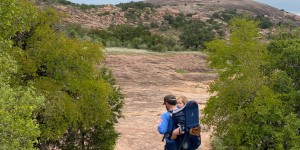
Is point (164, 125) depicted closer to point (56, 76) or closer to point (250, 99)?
point (56, 76)

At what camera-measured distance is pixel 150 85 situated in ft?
157

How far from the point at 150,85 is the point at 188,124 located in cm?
4103

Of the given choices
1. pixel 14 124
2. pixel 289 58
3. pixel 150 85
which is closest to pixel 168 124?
pixel 14 124

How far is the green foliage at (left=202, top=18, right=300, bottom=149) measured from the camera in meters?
18.5

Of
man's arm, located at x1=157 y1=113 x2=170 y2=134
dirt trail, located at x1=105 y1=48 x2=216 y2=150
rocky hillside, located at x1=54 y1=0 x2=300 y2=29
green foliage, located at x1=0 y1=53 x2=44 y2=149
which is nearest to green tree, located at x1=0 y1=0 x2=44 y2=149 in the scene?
green foliage, located at x1=0 y1=53 x2=44 y2=149

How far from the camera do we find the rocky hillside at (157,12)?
85.8 meters

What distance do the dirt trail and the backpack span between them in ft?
69.0

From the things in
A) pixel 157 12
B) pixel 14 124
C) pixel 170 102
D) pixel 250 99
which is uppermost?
pixel 170 102

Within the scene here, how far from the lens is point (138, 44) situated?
63.3m

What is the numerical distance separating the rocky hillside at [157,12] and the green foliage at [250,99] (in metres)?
53.5

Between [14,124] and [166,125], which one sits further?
[14,124]

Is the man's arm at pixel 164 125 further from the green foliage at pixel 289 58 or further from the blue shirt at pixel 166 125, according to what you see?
the green foliage at pixel 289 58

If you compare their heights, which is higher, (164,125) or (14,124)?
(164,125)

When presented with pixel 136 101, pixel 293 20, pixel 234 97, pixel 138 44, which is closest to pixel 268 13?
pixel 293 20
